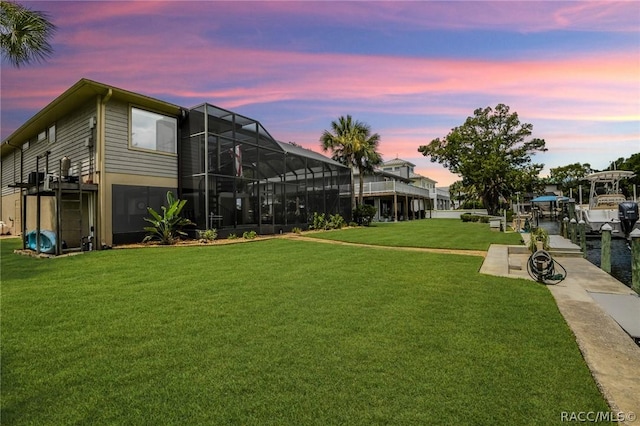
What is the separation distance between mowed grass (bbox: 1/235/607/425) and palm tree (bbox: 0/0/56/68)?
6.85 m

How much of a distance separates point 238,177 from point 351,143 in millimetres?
12273

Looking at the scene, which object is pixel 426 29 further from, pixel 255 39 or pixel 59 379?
pixel 59 379

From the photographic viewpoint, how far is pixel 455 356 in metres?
3.14

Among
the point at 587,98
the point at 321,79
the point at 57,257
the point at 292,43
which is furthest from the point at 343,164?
the point at 57,257

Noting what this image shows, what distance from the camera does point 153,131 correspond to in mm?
13445

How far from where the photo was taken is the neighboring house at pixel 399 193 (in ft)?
102

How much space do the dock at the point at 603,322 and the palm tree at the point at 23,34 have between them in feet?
44.1

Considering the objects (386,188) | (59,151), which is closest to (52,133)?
(59,151)

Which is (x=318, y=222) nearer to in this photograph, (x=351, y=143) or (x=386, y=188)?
(x=351, y=143)

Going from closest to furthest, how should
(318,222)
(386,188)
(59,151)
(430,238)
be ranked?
(59,151)
(430,238)
(318,222)
(386,188)

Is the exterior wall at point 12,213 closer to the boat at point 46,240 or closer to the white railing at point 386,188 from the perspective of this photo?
the boat at point 46,240

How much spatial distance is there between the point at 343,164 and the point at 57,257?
19301 mm

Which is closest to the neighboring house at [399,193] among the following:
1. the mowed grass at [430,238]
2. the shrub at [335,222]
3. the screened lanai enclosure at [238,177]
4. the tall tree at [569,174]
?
the shrub at [335,222]

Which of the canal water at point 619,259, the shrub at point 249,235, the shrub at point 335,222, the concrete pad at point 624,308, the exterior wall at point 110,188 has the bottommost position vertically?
the canal water at point 619,259
